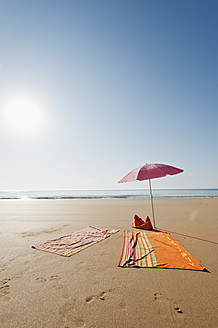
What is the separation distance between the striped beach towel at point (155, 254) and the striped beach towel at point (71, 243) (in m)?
1.09

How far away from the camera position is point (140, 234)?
19.9 feet

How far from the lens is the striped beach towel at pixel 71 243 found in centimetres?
464

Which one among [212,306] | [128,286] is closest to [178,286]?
[212,306]

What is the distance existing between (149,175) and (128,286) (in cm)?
438

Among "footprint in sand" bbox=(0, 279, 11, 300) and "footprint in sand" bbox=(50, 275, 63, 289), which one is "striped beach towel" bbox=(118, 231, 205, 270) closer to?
"footprint in sand" bbox=(50, 275, 63, 289)

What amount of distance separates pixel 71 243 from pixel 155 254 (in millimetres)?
2668

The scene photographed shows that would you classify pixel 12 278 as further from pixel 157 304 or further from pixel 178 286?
pixel 178 286

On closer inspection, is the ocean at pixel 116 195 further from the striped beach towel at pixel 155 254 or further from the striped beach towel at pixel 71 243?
the striped beach towel at pixel 155 254

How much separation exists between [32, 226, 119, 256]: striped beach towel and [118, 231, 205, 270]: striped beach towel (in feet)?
3.59

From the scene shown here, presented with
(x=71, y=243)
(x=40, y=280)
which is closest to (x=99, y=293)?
(x=40, y=280)

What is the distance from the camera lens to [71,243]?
17.2 feet

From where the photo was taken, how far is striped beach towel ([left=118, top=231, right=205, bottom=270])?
12.0 feet

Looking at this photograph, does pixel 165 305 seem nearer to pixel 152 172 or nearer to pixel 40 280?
pixel 40 280

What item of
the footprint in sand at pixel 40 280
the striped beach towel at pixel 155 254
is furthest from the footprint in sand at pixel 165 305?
the footprint in sand at pixel 40 280
